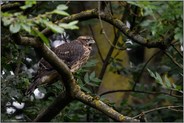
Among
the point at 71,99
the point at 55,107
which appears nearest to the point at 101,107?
the point at 71,99

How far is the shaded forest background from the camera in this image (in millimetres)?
3062

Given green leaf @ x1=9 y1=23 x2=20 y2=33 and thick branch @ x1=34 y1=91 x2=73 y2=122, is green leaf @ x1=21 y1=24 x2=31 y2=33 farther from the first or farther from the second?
thick branch @ x1=34 y1=91 x2=73 y2=122

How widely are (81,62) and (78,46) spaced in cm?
34

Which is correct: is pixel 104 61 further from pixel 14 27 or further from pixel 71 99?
pixel 14 27

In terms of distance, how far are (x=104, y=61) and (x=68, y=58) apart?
4.04 feet

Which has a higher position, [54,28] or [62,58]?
[54,28]

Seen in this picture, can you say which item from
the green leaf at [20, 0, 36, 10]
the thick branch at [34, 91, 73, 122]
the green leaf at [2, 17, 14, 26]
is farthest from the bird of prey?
the green leaf at [2, 17, 14, 26]

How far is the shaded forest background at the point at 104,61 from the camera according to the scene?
121 inches

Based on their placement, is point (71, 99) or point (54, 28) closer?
point (54, 28)

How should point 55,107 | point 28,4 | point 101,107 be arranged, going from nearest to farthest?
point 28,4 → point 101,107 → point 55,107

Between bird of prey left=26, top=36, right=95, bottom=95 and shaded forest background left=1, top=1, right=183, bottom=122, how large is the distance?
7 cm

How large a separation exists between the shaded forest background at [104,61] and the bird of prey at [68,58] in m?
0.07

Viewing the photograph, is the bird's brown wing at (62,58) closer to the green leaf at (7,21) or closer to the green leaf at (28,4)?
the green leaf at (28,4)

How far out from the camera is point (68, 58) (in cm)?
515
